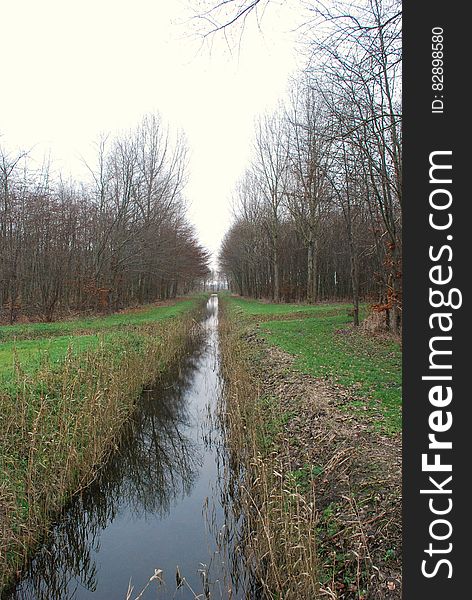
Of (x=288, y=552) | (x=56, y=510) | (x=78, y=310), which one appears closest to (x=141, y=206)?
(x=78, y=310)

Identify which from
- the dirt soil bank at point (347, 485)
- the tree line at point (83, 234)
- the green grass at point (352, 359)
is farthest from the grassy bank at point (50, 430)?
the tree line at point (83, 234)

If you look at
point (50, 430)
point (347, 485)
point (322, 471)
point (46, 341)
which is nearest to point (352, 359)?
point (322, 471)

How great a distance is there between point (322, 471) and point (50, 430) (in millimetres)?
3680

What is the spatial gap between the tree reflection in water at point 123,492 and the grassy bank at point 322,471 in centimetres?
105

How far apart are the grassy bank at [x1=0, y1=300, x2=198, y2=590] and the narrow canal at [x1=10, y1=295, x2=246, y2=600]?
0.88 ft

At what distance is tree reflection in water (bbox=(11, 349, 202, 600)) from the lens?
3904 millimetres

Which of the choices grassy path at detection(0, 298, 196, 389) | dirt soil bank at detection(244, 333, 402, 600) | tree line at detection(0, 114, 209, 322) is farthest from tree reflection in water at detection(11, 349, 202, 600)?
tree line at detection(0, 114, 209, 322)

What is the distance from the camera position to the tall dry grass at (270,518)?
308 cm

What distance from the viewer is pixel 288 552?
3.23m

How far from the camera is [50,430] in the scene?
5.58 meters

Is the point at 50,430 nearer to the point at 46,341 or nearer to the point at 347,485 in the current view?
the point at 347,485

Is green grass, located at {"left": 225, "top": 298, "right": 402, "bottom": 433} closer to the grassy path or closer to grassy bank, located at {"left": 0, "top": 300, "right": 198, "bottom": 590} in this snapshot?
grassy bank, located at {"left": 0, "top": 300, "right": 198, "bottom": 590}

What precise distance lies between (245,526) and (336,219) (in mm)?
26226

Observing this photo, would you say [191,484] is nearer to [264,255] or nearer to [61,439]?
[61,439]
